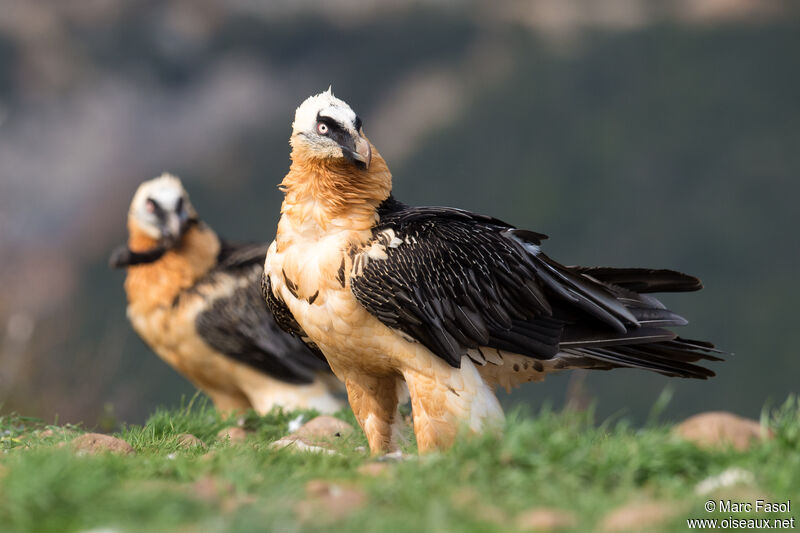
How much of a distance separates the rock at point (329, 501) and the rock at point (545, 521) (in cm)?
57

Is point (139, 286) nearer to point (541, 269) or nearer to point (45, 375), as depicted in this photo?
point (45, 375)

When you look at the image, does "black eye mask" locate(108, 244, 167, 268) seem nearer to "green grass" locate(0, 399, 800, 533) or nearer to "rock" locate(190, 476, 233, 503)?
"green grass" locate(0, 399, 800, 533)

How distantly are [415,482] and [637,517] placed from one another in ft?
2.82

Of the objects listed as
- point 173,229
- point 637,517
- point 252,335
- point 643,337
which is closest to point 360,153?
point 643,337

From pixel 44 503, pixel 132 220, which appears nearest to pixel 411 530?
pixel 44 503

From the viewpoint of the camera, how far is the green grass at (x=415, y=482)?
3051 mm

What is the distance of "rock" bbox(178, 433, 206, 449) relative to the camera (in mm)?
5061

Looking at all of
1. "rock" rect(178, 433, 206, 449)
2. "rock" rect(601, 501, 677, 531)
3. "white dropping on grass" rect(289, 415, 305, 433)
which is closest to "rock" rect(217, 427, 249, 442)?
"white dropping on grass" rect(289, 415, 305, 433)

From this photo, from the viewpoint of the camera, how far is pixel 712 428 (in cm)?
468

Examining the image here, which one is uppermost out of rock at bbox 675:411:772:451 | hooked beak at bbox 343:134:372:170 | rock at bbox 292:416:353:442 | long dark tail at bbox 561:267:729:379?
hooked beak at bbox 343:134:372:170

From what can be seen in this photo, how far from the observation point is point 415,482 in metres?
3.49

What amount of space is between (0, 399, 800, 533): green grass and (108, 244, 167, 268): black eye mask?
14.1 ft

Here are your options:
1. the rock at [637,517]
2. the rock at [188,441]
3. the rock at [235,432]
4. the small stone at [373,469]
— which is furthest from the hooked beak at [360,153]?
the rock at [637,517]

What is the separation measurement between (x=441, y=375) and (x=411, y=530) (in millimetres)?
1834
